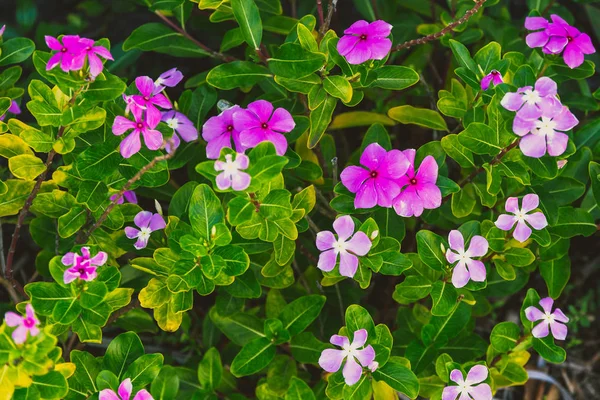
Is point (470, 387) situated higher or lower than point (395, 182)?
lower

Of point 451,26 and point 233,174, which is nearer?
point 233,174

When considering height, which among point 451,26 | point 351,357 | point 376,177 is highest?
point 451,26

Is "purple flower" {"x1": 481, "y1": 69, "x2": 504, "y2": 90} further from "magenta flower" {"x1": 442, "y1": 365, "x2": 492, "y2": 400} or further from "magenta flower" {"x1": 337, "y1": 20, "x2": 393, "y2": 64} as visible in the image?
"magenta flower" {"x1": 442, "y1": 365, "x2": 492, "y2": 400}

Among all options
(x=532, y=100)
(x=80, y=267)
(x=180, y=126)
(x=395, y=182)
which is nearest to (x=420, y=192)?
(x=395, y=182)

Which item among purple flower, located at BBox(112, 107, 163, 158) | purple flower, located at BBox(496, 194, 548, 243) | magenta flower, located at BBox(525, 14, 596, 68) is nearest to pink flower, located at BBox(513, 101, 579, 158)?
purple flower, located at BBox(496, 194, 548, 243)

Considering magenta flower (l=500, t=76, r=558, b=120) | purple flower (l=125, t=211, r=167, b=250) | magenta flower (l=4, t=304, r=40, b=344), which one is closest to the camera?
magenta flower (l=4, t=304, r=40, b=344)

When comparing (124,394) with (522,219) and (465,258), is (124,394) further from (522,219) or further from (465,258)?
(522,219)

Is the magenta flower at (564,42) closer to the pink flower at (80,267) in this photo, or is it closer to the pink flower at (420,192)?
the pink flower at (420,192)

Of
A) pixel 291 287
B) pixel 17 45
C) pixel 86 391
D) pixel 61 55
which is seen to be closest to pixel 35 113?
pixel 61 55
